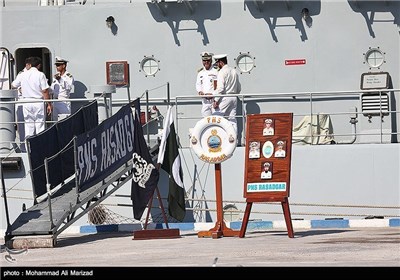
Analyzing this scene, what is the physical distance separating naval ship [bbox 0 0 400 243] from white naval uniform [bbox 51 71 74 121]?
39 centimetres

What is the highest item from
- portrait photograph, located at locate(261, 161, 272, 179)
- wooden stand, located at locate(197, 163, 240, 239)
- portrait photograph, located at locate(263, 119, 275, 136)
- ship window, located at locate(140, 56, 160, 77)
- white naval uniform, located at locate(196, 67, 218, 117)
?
ship window, located at locate(140, 56, 160, 77)

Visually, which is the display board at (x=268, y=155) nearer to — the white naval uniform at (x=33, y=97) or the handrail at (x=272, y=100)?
the handrail at (x=272, y=100)

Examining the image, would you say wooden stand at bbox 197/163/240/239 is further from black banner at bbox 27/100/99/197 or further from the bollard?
the bollard

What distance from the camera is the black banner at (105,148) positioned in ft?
46.7

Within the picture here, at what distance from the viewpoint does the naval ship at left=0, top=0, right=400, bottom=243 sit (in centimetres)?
1655

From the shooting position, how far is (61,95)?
17922 millimetres

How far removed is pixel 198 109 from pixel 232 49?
1107 mm

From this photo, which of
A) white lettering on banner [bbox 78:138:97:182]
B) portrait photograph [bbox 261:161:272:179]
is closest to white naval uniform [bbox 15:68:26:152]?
white lettering on banner [bbox 78:138:97:182]

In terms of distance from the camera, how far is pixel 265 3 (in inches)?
710

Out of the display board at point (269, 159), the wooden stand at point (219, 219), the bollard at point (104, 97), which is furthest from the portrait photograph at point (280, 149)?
the bollard at point (104, 97)

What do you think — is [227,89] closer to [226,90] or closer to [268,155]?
[226,90]

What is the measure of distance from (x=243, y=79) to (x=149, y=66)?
1.55 m

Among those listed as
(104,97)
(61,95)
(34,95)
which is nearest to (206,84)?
(104,97)
